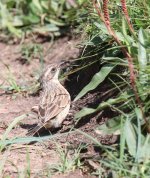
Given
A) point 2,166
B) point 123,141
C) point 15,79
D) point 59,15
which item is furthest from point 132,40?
point 59,15

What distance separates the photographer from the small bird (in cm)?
719

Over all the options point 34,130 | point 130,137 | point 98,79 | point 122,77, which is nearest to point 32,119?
point 34,130

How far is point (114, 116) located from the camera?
6.36m

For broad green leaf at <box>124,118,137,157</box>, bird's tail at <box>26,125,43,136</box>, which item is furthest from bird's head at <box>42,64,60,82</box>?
broad green leaf at <box>124,118,137,157</box>

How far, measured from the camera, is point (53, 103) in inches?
295

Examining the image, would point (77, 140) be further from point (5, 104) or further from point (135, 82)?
point (5, 104)

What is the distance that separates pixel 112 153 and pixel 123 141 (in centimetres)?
20

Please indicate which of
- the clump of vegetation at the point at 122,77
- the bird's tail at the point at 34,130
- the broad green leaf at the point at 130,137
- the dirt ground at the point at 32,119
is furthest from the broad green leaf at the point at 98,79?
the broad green leaf at the point at 130,137

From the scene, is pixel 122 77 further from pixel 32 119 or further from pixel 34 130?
pixel 32 119

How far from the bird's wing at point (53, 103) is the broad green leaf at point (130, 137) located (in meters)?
1.73

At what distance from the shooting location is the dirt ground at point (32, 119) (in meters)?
6.10

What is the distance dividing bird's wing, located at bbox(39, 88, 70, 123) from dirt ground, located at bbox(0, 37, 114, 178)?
187 mm

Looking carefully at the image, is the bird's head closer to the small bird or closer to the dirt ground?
the small bird

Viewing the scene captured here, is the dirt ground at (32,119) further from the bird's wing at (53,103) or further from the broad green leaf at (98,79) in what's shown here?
the broad green leaf at (98,79)
